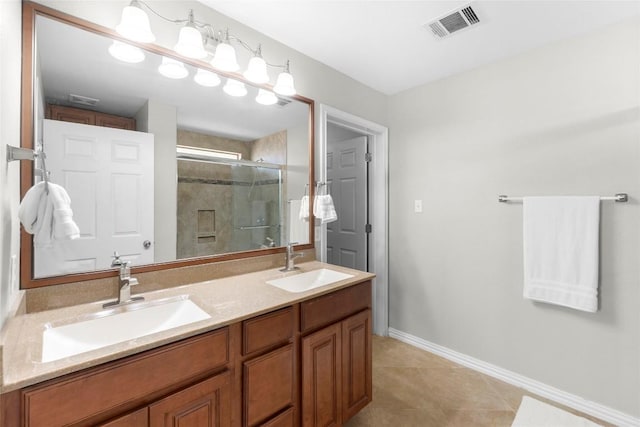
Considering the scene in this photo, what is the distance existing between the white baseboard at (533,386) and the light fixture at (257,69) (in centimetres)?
249

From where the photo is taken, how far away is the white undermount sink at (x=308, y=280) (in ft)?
5.61

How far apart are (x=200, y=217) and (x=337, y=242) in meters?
1.95

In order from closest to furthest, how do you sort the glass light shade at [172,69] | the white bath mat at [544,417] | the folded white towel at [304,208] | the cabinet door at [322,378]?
the cabinet door at [322,378]
the glass light shade at [172,69]
the white bath mat at [544,417]
the folded white towel at [304,208]

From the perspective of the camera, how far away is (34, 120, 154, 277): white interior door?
3.90ft

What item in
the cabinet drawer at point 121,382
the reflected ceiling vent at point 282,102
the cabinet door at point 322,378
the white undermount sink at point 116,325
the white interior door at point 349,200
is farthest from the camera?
the white interior door at point 349,200

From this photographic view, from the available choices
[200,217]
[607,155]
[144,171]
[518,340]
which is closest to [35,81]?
[144,171]

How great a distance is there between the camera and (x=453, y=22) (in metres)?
1.74

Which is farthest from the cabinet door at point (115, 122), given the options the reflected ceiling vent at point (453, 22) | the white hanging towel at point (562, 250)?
the white hanging towel at point (562, 250)

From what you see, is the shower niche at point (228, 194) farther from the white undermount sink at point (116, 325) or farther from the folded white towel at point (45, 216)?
the folded white towel at point (45, 216)

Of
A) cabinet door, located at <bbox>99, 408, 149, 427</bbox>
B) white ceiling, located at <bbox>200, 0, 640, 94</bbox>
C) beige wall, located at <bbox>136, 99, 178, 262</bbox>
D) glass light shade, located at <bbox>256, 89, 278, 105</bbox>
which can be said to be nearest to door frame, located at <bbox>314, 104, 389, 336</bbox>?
white ceiling, located at <bbox>200, 0, 640, 94</bbox>

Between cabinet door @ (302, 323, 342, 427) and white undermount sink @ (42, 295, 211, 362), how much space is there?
56cm

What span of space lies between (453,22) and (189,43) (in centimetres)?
151

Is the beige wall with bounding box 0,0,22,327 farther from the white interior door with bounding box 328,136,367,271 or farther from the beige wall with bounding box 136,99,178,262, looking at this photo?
the white interior door with bounding box 328,136,367,271

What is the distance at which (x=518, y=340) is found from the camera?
6.87 feet
